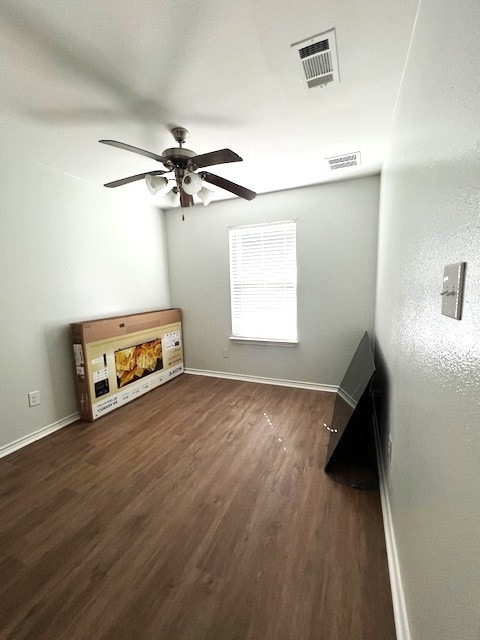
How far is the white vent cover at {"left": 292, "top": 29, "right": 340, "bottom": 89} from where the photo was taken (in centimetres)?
127

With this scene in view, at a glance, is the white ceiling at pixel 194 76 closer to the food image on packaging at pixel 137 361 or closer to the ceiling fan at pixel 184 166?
the ceiling fan at pixel 184 166

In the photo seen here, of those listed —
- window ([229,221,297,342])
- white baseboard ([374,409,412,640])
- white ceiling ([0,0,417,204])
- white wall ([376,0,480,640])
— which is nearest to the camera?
white wall ([376,0,480,640])

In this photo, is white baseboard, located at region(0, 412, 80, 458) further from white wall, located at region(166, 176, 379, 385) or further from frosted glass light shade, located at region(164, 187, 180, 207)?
frosted glass light shade, located at region(164, 187, 180, 207)

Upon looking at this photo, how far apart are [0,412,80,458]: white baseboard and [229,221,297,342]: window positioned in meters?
2.18

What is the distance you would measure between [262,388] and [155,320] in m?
1.73

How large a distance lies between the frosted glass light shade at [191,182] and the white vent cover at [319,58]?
86 cm

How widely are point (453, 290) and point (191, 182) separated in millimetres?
1740

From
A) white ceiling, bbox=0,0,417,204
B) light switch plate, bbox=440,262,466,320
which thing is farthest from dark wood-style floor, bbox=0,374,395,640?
white ceiling, bbox=0,0,417,204

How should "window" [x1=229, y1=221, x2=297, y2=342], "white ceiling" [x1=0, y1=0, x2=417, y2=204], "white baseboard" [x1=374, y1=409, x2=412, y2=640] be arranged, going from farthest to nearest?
"window" [x1=229, y1=221, x2=297, y2=342] → "white ceiling" [x1=0, y1=0, x2=417, y2=204] → "white baseboard" [x1=374, y1=409, x2=412, y2=640]

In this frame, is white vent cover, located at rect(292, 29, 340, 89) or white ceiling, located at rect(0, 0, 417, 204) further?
white vent cover, located at rect(292, 29, 340, 89)

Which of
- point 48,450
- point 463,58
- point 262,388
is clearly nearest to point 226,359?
point 262,388

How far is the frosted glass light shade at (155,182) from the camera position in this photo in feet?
6.10

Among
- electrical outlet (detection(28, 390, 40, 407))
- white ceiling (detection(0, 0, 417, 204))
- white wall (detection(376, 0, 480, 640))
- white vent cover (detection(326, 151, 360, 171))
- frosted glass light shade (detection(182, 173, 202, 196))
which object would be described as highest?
white ceiling (detection(0, 0, 417, 204))

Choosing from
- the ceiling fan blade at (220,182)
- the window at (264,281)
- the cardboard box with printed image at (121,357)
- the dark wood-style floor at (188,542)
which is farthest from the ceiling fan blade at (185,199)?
the dark wood-style floor at (188,542)
